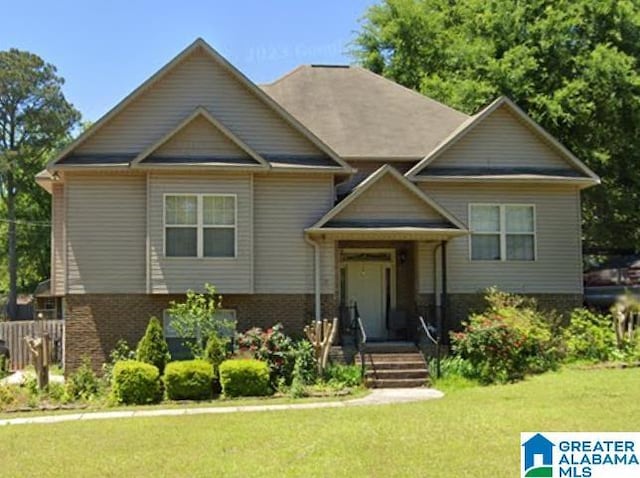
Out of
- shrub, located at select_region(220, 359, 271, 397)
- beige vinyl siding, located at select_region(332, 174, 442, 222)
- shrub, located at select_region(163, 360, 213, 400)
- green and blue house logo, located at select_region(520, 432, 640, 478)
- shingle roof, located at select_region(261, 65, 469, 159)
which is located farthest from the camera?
shingle roof, located at select_region(261, 65, 469, 159)

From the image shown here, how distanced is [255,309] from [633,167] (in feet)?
58.3

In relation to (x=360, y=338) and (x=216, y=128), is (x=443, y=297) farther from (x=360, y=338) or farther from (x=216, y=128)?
(x=216, y=128)

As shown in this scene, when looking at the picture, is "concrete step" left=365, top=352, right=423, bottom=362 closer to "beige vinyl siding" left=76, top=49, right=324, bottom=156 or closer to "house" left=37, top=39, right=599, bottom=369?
"house" left=37, top=39, right=599, bottom=369

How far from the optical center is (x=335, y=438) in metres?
9.80

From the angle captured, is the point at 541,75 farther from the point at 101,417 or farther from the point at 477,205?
the point at 101,417

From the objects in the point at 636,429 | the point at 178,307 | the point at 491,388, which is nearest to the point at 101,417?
the point at 178,307

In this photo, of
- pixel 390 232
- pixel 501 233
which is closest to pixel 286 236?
pixel 390 232

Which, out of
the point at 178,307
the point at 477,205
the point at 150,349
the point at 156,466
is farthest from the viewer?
the point at 477,205

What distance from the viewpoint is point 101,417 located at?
1311cm

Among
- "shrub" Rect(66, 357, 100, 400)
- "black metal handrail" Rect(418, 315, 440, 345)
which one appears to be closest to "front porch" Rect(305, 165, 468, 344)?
"black metal handrail" Rect(418, 315, 440, 345)

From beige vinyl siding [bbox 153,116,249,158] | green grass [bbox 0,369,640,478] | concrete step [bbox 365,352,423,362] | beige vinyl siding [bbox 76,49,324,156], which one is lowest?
green grass [bbox 0,369,640,478]

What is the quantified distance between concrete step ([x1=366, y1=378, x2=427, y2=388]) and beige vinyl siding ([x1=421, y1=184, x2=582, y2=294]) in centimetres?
365

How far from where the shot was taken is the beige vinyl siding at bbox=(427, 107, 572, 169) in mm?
19859

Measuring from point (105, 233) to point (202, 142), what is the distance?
323cm
